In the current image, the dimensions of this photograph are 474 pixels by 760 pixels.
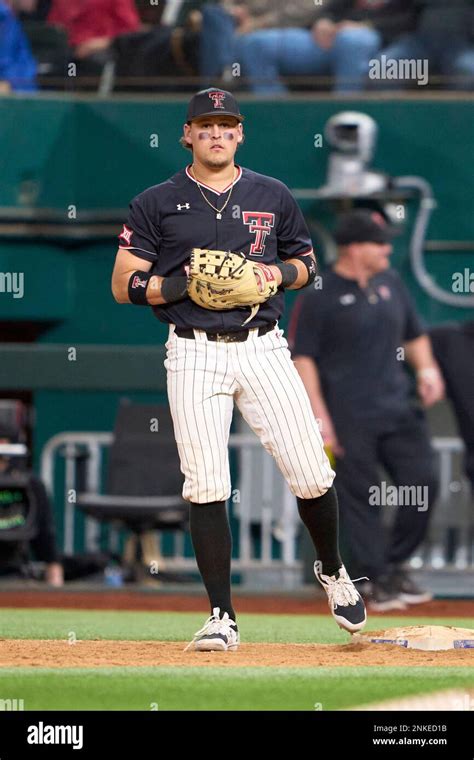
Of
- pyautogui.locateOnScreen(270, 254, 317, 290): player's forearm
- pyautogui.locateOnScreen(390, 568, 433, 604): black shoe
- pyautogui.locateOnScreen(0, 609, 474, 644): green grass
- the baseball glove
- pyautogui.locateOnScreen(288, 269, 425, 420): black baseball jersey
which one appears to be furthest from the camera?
pyautogui.locateOnScreen(288, 269, 425, 420): black baseball jersey

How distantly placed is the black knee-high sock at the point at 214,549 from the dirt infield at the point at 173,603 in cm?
360

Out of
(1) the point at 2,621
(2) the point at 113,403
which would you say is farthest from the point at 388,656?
(2) the point at 113,403

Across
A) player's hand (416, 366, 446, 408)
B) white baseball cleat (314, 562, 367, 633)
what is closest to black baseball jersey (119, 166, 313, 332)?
white baseball cleat (314, 562, 367, 633)

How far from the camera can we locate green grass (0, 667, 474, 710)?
4820 millimetres

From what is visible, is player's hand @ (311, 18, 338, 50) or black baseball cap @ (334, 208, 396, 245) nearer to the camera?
black baseball cap @ (334, 208, 396, 245)

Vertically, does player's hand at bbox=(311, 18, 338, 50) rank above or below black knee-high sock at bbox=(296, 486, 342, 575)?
above

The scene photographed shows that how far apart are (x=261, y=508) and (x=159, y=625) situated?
3.88 metres

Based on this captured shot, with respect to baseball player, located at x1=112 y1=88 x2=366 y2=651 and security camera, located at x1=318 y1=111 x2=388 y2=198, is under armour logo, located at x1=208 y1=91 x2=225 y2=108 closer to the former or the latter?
baseball player, located at x1=112 y1=88 x2=366 y2=651

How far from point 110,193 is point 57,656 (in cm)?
740

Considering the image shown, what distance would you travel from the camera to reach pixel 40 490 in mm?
11078

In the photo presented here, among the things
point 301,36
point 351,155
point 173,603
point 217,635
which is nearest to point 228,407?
point 217,635

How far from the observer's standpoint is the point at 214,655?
18.6 feet

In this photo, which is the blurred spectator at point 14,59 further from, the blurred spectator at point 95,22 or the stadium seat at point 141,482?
the stadium seat at point 141,482

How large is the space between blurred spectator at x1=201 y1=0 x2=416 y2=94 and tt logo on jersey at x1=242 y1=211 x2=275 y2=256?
6500 millimetres
